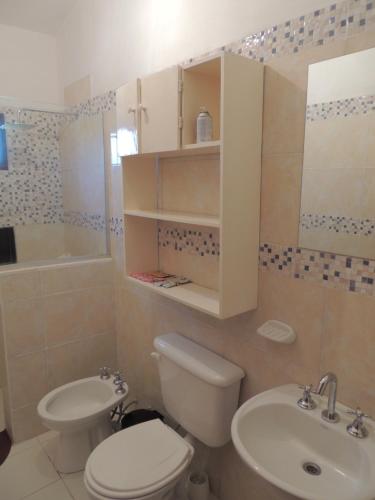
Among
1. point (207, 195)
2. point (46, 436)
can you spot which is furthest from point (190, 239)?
point (46, 436)

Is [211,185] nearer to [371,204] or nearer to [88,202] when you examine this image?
[371,204]

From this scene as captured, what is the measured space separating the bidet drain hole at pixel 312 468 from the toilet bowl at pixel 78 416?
3.73 ft

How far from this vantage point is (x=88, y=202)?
2559 mm

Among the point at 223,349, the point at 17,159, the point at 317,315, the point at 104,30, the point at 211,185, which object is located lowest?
the point at 223,349

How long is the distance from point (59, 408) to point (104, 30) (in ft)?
7.34

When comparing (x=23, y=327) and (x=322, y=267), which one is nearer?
(x=322, y=267)

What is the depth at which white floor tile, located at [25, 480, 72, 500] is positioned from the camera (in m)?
1.77

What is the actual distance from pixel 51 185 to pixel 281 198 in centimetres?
206

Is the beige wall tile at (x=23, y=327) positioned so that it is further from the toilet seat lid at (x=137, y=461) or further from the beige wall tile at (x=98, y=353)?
the toilet seat lid at (x=137, y=461)

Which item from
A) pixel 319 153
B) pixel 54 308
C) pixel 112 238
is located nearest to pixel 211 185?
pixel 319 153

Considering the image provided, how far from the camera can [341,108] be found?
108cm

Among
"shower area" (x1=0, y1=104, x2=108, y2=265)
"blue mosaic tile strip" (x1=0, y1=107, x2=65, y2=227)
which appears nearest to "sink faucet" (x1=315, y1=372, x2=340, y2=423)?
"shower area" (x1=0, y1=104, x2=108, y2=265)

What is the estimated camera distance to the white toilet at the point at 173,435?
1.36m

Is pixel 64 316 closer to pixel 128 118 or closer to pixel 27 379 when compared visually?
pixel 27 379
